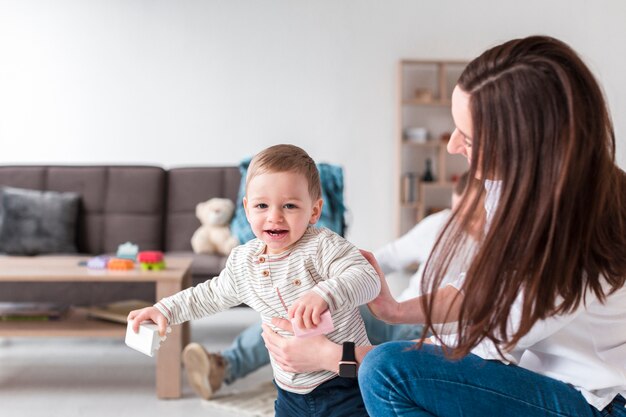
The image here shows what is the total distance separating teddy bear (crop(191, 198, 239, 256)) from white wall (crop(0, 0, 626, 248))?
1.64 metres

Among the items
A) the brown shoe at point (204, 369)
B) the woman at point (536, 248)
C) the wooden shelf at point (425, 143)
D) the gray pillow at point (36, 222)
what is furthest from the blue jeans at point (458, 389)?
the wooden shelf at point (425, 143)

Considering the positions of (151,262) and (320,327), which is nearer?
(320,327)

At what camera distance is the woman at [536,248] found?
1132 mm

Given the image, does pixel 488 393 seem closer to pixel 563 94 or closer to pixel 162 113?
pixel 563 94

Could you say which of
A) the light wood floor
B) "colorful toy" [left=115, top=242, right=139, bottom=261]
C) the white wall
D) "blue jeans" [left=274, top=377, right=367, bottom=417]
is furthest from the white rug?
the white wall

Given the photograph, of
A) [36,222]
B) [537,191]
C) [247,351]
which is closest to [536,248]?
[537,191]

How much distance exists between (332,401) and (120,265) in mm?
1706

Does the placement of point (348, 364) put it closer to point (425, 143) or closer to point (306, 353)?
point (306, 353)

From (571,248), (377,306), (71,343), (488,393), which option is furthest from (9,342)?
(571,248)

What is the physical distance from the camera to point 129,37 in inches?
220

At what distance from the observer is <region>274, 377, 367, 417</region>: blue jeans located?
151 centimetres

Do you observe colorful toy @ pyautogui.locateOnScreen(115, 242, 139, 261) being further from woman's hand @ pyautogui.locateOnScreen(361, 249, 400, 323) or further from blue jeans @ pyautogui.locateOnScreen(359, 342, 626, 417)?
blue jeans @ pyautogui.locateOnScreen(359, 342, 626, 417)

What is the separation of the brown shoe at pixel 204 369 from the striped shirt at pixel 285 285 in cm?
122

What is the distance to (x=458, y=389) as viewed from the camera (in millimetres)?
1361
